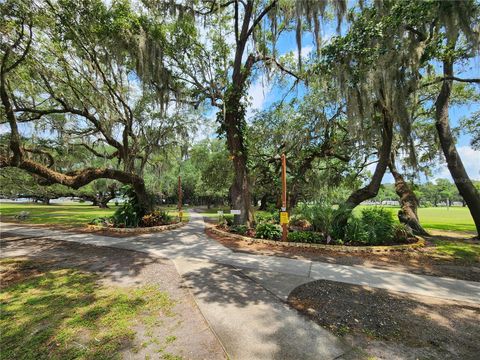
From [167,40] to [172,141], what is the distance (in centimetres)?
620

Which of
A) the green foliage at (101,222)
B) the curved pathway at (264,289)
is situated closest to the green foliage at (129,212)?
the green foliage at (101,222)

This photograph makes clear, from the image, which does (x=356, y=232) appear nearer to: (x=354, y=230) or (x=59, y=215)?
(x=354, y=230)

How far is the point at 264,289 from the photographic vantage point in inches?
155

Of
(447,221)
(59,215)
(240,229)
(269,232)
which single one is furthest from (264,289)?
(447,221)

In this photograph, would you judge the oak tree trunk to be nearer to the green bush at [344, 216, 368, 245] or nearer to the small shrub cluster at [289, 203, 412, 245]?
the small shrub cluster at [289, 203, 412, 245]

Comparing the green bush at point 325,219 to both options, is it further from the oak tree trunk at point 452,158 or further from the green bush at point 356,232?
the oak tree trunk at point 452,158

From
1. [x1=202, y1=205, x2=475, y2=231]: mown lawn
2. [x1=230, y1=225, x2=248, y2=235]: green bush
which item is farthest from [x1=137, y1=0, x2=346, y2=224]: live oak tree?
[x1=202, y1=205, x2=475, y2=231]: mown lawn

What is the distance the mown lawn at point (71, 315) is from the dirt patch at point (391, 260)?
365 centimetres

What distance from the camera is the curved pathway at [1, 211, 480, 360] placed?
97.0 inches

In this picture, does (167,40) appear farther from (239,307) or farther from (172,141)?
(239,307)

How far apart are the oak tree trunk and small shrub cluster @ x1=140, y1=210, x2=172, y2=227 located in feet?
39.9

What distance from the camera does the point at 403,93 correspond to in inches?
283

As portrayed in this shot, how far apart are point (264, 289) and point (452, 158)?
928 cm

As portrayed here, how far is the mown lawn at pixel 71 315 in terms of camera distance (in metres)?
2.39
